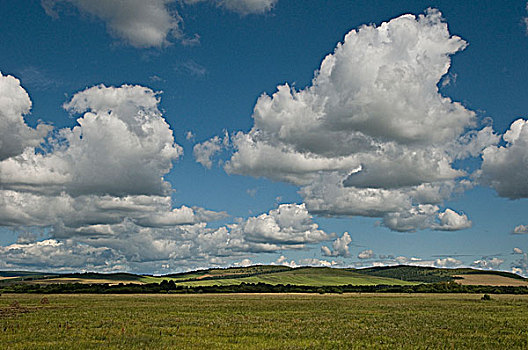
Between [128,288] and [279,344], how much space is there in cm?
13328

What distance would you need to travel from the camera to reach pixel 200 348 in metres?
30.2

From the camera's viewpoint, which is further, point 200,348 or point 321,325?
point 321,325

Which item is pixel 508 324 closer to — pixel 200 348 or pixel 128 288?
pixel 200 348

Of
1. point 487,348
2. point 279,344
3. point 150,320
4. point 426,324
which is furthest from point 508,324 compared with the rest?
point 150,320

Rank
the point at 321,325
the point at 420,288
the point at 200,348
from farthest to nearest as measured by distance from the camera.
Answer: the point at 420,288 → the point at 321,325 → the point at 200,348

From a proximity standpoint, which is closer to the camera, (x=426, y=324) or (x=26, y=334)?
(x=26, y=334)

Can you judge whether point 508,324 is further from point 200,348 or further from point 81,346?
point 81,346

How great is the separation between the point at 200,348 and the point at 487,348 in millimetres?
18418

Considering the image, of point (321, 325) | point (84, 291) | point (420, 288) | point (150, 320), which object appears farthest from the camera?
point (420, 288)

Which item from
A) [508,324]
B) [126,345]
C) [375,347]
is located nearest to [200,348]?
[126,345]

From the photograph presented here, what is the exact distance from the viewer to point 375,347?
3148 cm

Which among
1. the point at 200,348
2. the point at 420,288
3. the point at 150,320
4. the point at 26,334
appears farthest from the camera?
the point at 420,288

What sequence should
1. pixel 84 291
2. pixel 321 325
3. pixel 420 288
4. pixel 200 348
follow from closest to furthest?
pixel 200 348
pixel 321 325
pixel 84 291
pixel 420 288

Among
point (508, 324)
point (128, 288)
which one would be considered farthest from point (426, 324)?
point (128, 288)
